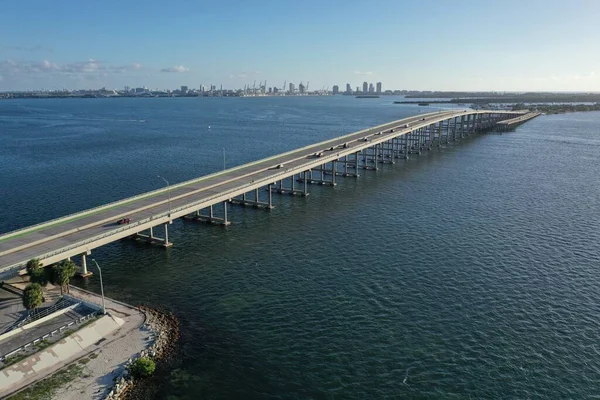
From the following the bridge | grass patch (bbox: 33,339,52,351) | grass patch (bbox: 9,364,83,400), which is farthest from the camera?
the bridge

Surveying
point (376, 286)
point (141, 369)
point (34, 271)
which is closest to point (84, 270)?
point (34, 271)

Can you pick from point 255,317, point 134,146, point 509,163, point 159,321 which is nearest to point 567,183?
point 509,163

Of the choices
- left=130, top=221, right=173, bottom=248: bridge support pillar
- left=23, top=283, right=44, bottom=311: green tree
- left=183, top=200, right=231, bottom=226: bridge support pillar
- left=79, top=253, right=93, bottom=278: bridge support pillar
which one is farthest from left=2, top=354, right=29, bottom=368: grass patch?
left=183, top=200, right=231, bottom=226: bridge support pillar

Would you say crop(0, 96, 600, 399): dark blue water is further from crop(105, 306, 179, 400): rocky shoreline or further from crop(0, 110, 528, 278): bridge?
crop(0, 110, 528, 278): bridge

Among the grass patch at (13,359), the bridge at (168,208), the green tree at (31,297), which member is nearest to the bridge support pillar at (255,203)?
the bridge at (168,208)

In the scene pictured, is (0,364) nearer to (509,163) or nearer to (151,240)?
(151,240)

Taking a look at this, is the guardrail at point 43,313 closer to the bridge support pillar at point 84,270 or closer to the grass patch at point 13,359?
the grass patch at point 13,359
